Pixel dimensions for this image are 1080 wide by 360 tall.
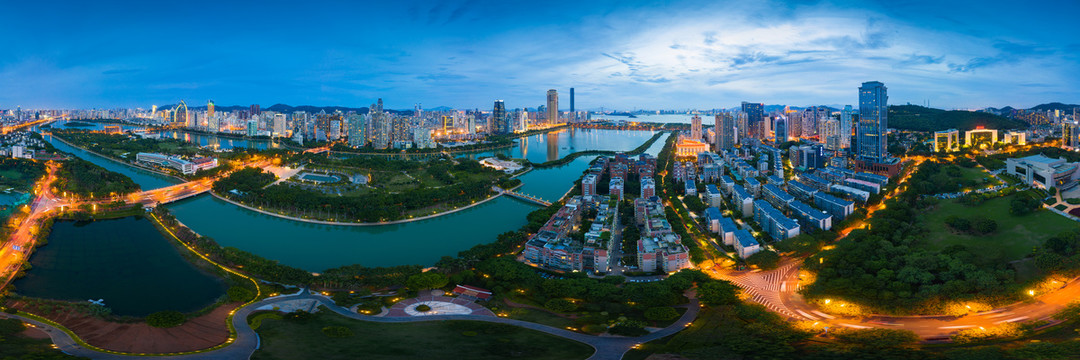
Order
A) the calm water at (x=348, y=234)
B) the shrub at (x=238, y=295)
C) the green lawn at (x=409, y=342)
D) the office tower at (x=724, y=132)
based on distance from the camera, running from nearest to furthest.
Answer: the green lawn at (x=409, y=342)
the shrub at (x=238, y=295)
the calm water at (x=348, y=234)
the office tower at (x=724, y=132)

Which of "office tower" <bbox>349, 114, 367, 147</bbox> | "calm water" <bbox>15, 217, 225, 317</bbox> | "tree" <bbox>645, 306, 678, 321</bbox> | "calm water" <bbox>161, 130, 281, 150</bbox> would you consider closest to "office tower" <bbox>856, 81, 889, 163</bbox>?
"tree" <bbox>645, 306, 678, 321</bbox>

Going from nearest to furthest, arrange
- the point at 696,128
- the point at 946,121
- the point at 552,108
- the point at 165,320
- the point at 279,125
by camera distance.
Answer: the point at 165,320 → the point at 946,121 → the point at 696,128 → the point at 279,125 → the point at 552,108

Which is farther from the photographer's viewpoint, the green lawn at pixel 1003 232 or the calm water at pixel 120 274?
the green lawn at pixel 1003 232

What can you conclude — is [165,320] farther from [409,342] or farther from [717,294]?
[717,294]

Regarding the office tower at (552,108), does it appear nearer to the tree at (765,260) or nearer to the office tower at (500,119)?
the office tower at (500,119)

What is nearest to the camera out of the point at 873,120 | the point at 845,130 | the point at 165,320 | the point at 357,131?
the point at 165,320

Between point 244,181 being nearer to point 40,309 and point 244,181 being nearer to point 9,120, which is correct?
point 40,309

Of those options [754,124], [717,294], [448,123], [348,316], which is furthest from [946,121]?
[448,123]

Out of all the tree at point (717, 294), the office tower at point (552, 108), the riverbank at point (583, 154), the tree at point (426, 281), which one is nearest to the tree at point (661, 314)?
the tree at point (717, 294)
